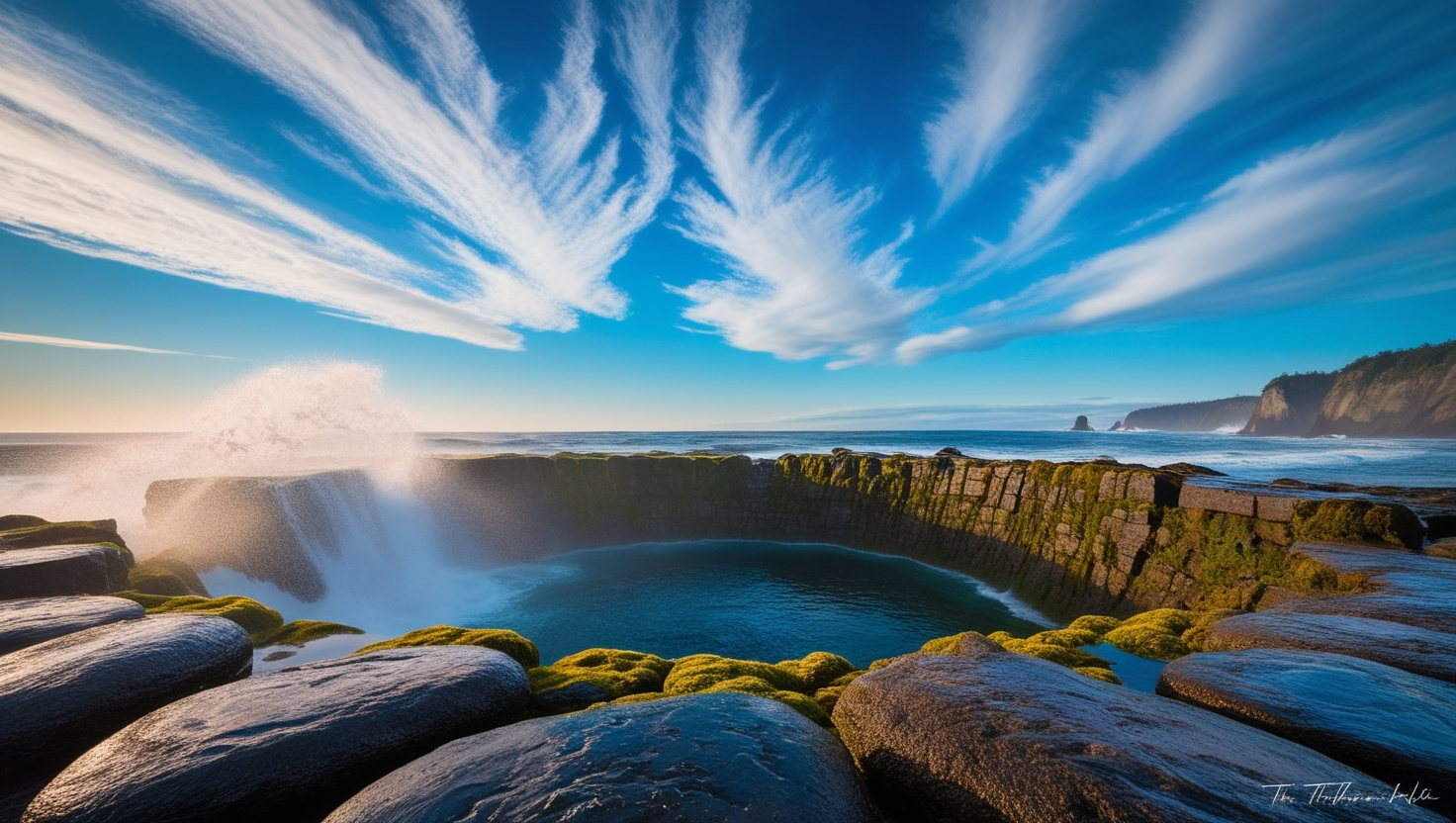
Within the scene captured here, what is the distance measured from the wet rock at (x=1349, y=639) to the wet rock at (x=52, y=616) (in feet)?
54.1

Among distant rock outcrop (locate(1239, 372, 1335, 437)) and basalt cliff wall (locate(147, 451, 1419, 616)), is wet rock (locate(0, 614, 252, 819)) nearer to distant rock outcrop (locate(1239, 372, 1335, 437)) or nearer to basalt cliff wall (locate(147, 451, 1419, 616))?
basalt cliff wall (locate(147, 451, 1419, 616))

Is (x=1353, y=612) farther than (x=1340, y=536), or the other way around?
(x=1340, y=536)

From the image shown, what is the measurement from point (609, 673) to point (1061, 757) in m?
6.44

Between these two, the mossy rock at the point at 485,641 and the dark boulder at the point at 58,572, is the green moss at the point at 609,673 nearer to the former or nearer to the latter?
the mossy rock at the point at 485,641

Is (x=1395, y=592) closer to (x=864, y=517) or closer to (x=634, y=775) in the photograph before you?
(x=634, y=775)

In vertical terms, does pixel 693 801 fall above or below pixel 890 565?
above

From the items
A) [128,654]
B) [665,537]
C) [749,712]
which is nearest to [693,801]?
[749,712]

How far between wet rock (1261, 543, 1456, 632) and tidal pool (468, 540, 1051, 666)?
1143 centimetres

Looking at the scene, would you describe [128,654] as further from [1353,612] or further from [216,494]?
[216,494]

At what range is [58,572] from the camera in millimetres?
9867

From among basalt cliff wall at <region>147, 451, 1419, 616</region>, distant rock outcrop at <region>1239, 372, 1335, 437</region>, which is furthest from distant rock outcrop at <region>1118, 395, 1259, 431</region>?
basalt cliff wall at <region>147, 451, 1419, 616</region>

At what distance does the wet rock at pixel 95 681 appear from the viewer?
174 inches

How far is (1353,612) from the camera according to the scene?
7168 millimetres

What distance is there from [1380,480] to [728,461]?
5177 centimetres
